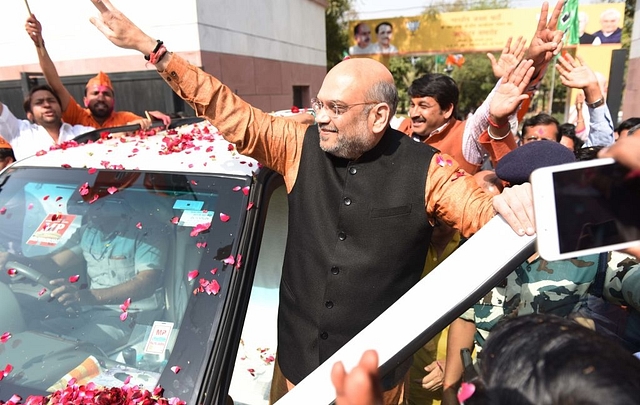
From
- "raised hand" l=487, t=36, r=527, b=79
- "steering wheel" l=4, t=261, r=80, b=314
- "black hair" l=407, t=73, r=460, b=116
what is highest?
"raised hand" l=487, t=36, r=527, b=79

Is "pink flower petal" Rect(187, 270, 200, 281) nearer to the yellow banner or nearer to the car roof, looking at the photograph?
the car roof

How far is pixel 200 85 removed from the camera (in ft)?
5.28

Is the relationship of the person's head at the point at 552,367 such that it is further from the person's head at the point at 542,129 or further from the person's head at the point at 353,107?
the person's head at the point at 542,129

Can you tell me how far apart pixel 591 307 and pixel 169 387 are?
149 centimetres

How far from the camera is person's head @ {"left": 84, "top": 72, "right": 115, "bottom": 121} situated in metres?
4.01

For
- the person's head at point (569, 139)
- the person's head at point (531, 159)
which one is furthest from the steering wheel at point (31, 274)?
the person's head at point (569, 139)

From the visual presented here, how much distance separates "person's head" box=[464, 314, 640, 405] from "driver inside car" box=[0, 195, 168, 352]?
1.37 meters

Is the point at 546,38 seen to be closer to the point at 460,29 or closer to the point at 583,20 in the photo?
the point at 460,29

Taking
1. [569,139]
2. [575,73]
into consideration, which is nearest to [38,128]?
[575,73]

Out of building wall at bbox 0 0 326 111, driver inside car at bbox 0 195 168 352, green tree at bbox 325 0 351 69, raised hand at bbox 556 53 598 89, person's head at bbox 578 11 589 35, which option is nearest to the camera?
driver inside car at bbox 0 195 168 352

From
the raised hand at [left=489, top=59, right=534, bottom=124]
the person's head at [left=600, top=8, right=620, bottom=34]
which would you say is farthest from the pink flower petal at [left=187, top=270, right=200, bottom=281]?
the person's head at [left=600, top=8, right=620, bottom=34]

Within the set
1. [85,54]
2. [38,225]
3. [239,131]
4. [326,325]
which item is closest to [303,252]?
[326,325]

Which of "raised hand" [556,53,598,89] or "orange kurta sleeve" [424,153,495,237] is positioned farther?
"raised hand" [556,53,598,89]

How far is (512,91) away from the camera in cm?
188
